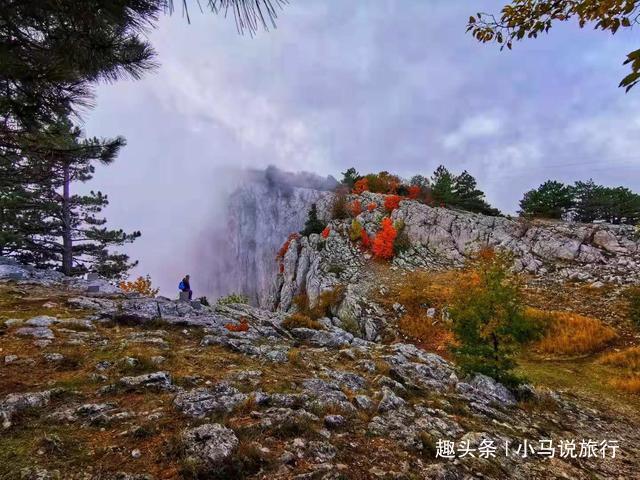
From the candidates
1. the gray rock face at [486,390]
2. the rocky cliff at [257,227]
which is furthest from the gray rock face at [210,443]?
the rocky cliff at [257,227]

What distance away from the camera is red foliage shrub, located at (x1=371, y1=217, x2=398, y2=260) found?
31891 millimetres

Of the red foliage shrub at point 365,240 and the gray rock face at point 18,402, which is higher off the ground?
the red foliage shrub at point 365,240

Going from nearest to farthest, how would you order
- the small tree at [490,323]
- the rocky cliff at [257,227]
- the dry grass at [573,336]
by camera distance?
1. the small tree at [490,323]
2. the dry grass at [573,336]
3. the rocky cliff at [257,227]

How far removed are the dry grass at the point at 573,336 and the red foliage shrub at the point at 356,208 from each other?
76.1ft

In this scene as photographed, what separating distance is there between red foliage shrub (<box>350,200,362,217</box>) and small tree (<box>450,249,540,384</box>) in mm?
29697

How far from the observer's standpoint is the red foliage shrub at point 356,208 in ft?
129

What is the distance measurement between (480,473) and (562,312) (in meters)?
20.4

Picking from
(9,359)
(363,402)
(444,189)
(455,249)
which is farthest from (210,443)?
(444,189)

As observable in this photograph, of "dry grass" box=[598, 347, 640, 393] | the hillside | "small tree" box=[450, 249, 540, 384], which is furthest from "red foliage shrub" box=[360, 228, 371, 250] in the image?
"small tree" box=[450, 249, 540, 384]

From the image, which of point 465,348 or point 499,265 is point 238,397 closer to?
point 465,348

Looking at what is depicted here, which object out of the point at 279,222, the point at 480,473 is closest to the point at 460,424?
the point at 480,473

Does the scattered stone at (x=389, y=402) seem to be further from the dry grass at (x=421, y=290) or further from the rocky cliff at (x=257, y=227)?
the rocky cliff at (x=257, y=227)

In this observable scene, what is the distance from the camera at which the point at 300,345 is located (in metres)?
11.0

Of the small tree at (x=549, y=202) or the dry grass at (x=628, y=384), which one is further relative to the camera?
the small tree at (x=549, y=202)
